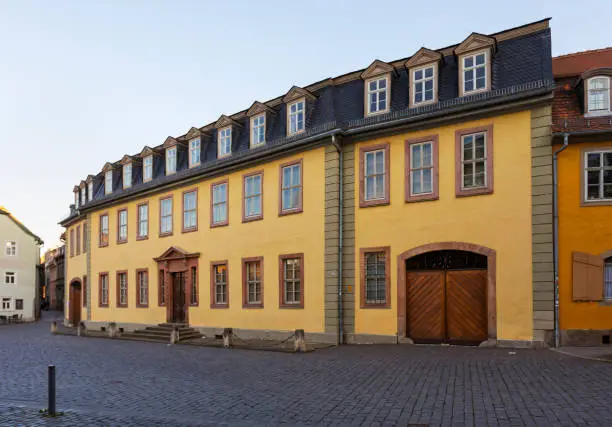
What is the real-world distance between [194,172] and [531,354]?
1573 centimetres

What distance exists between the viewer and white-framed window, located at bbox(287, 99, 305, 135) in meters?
19.4

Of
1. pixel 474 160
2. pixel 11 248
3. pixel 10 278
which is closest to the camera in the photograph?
pixel 474 160

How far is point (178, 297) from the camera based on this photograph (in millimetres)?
24344

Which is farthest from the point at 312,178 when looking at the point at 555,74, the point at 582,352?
the point at 582,352

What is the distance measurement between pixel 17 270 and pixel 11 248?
6.27ft

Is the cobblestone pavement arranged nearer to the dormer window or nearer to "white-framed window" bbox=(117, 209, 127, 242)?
the dormer window

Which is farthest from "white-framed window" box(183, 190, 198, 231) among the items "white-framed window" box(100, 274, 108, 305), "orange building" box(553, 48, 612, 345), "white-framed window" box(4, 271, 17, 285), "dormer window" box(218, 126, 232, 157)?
"white-framed window" box(4, 271, 17, 285)

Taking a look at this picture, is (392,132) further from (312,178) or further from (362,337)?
(362,337)

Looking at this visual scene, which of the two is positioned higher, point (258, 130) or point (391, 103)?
point (391, 103)

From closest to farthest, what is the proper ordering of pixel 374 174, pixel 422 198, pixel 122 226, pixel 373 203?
1. pixel 422 198
2. pixel 373 203
3. pixel 374 174
4. pixel 122 226

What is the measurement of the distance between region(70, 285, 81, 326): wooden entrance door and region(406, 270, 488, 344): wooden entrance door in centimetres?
2520

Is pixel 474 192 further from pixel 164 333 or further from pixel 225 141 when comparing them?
pixel 164 333

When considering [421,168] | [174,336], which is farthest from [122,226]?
[421,168]

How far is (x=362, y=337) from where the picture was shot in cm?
1684
